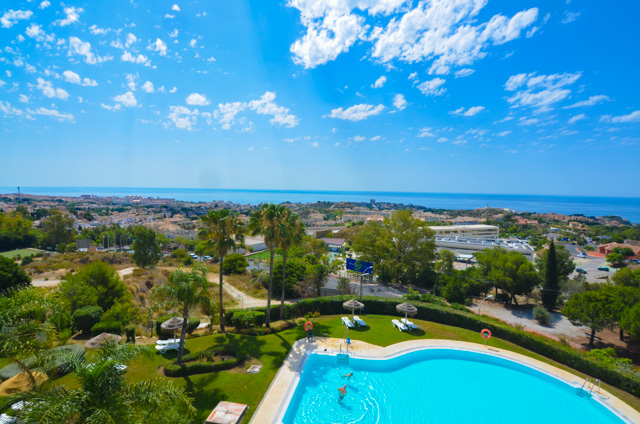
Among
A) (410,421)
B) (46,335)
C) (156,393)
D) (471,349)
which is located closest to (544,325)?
(471,349)

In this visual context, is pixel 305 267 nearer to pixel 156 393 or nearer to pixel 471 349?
pixel 471 349

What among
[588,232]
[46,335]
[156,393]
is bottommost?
[588,232]

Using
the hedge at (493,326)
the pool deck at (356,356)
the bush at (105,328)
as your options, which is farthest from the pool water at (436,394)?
the bush at (105,328)

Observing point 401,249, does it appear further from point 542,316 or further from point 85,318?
point 85,318

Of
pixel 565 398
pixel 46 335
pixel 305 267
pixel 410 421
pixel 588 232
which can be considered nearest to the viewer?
pixel 46 335

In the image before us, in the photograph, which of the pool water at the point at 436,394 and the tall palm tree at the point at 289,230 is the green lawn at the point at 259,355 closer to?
the pool water at the point at 436,394

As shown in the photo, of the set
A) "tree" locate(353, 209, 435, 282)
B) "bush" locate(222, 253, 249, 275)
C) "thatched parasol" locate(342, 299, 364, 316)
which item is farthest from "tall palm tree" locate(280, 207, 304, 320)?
"bush" locate(222, 253, 249, 275)
